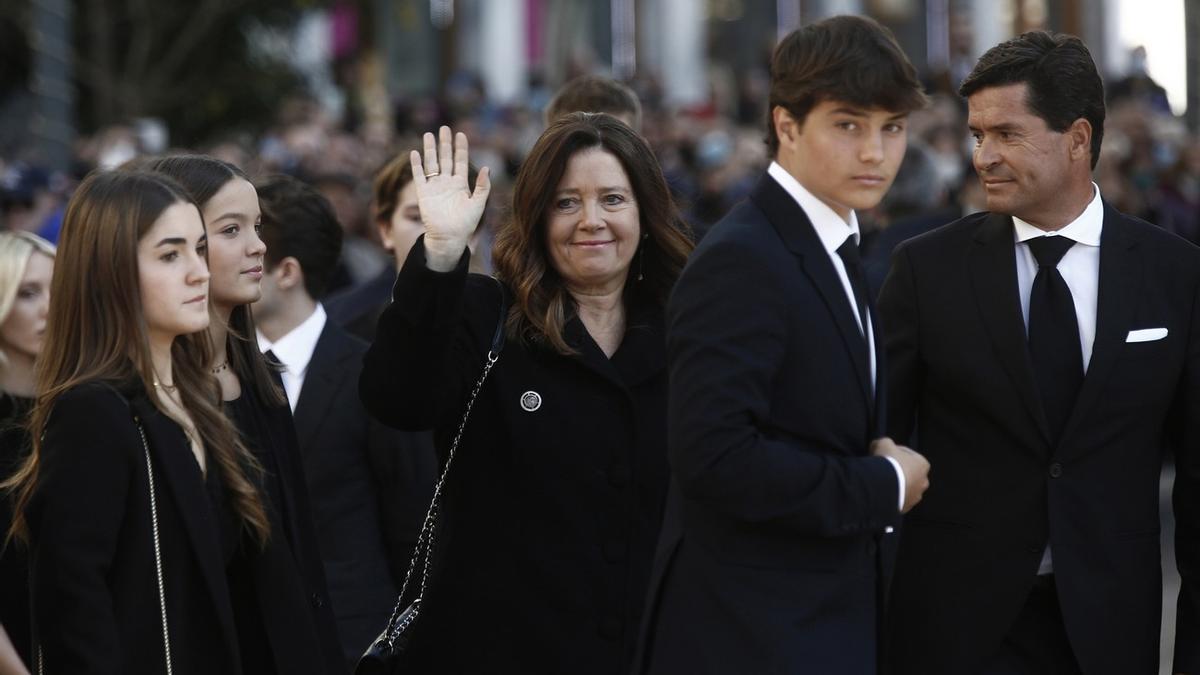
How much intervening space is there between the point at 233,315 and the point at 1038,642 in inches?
85.2

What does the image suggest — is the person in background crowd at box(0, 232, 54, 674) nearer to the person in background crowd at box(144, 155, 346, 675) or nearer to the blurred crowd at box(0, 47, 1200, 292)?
the person in background crowd at box(144, 155, 346, 675)

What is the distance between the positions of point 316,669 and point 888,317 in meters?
1.61

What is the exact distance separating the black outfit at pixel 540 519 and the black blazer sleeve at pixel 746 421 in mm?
951

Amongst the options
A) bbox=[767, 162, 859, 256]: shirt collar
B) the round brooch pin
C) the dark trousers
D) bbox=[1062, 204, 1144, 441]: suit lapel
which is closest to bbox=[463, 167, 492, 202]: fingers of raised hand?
the round brooch pin

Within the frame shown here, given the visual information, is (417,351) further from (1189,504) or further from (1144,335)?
(1189,504)

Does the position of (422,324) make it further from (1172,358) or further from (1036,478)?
(1172,358)

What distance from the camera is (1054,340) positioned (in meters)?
4.61

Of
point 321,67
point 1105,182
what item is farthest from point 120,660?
point 321,67

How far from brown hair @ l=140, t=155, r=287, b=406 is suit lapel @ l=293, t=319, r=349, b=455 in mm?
826

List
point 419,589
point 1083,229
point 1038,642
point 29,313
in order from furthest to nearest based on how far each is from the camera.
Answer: point 29,313 < point 419,589 < point 1083,229 < point 1038,642

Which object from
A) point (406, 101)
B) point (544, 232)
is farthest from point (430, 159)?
point (406, 101)

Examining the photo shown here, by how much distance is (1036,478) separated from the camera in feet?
14.8

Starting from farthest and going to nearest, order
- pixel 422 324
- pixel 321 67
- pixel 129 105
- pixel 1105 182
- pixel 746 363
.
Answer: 1. pixel 321 67
2. pixel 129 105
3. pixel 1105 182
4. pixel 422 324
5. pixel 746 363

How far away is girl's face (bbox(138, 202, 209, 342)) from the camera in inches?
174
